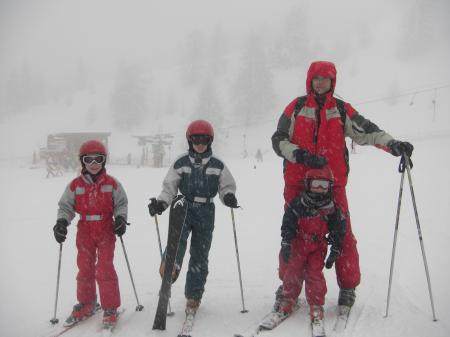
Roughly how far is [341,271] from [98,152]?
3.11m

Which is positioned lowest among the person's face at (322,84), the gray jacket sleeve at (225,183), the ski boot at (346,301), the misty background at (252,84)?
the ski boot at (346,301)

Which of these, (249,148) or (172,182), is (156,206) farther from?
(249,148)

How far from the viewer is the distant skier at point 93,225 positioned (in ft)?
14.2

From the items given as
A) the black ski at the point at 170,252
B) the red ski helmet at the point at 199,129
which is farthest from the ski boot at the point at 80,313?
the red ski helmet at the point at 199,129

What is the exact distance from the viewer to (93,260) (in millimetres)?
4445

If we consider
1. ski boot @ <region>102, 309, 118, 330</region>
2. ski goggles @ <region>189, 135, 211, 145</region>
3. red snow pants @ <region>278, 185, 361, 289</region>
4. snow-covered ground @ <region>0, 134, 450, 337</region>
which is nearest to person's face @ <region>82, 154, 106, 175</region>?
ski goggles @ <region>189, 135, 211, 145</region>

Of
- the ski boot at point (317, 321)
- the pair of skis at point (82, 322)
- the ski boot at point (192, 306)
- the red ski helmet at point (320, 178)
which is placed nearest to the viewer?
the ski boot at point (317, 321)

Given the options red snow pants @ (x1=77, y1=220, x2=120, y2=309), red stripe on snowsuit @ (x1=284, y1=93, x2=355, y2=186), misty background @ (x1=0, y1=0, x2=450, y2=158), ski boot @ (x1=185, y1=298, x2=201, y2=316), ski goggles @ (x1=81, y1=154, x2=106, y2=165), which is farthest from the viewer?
misty background @ (x1=0, y1=0, x2=450, y2=158)

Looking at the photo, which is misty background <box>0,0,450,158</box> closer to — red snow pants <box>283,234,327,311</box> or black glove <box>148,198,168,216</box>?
red snow pants <box>283,234,327,311</box>

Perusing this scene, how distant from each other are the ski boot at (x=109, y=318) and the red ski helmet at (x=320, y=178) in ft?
8.47

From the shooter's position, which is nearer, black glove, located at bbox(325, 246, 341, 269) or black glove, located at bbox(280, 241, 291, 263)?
black glove, located at bbox(325, 246, 341, 269)

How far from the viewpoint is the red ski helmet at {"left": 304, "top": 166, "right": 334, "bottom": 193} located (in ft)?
12.8

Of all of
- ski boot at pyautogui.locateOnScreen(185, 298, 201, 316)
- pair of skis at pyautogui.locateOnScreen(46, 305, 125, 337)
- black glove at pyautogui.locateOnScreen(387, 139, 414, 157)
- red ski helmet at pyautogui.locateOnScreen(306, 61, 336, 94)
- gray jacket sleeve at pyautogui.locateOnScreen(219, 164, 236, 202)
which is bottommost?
pair of skis at pyautogui.locateOnScreen(46, 305, 125, 337)

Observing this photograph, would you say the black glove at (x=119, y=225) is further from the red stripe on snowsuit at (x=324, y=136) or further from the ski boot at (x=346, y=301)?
the ski boot at (x=346, y=301)
